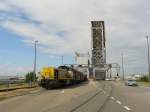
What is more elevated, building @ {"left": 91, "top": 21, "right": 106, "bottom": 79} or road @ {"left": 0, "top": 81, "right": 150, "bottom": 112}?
building @ {"left": 91, "top": 21, "right": 106, "bottom": 79}

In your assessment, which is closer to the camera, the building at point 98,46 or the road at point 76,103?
the road at point 76,103

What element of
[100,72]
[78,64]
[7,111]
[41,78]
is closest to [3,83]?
[41,78]

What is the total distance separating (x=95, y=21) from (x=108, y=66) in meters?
23.9

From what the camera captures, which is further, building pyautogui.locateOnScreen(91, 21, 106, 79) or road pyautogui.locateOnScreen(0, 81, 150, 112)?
building pyautogui.locateOnScreen(91, 21, 106, 79)

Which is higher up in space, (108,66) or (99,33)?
(99,33)

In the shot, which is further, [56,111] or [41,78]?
[41,78]

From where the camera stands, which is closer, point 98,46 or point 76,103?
point 76,103

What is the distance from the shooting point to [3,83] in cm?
5831

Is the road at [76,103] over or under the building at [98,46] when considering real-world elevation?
under

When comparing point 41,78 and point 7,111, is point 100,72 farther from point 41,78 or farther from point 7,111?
point 7,111

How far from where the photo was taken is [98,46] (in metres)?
172

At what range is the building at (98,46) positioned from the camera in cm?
16650

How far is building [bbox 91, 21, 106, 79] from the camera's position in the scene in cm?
16650

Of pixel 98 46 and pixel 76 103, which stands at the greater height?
pixel 98 46
